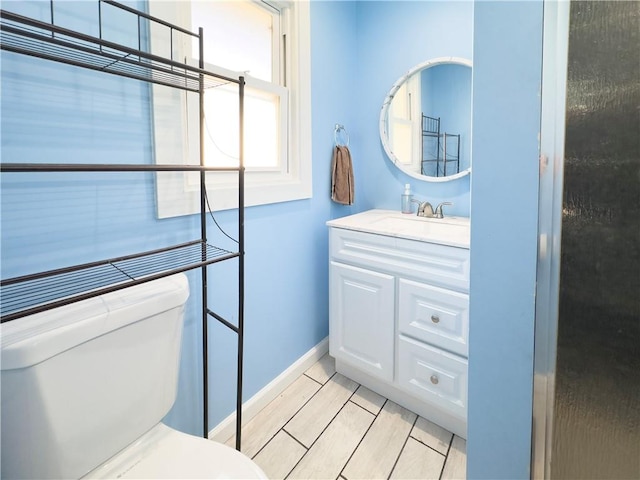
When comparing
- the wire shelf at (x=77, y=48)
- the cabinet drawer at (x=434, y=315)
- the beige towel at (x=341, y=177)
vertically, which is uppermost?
→ the wire shelf at (x=77, y=48)

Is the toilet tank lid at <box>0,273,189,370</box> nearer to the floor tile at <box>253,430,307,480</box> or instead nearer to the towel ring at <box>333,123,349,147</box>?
the floor tile at <box>253,430,307,480</box>

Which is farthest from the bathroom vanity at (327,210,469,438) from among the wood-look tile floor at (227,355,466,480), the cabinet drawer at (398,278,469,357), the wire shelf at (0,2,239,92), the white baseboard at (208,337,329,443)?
the wire shelf at (0,2,239,92)

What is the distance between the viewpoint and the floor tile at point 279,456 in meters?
1.38

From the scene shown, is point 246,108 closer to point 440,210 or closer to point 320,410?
point 440,210

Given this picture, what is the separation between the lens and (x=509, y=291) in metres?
0.59

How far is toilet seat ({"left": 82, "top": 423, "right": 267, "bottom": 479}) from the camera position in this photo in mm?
887

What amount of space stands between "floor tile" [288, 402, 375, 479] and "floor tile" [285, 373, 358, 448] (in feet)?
0.12

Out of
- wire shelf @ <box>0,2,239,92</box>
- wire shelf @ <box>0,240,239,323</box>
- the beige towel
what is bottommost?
wire shelf @ <box>0,240,239,323</box>

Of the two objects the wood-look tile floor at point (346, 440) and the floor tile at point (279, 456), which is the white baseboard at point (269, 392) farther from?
the floor tile at point (279, 456)

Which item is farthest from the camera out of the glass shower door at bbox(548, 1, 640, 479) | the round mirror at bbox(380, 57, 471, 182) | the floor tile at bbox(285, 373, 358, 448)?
the round mirror at bbox(380, 57, 471, 182)

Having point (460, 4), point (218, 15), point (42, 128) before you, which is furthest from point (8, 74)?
Result: point (460, 4)

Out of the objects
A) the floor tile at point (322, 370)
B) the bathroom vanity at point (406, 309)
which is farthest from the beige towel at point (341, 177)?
the floor tile at point (322, 370)

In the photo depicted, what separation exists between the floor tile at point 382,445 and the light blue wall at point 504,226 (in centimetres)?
88

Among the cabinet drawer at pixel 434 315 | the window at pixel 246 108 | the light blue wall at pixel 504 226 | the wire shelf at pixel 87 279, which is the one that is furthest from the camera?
the cabinet drawer at pixel 434 315
